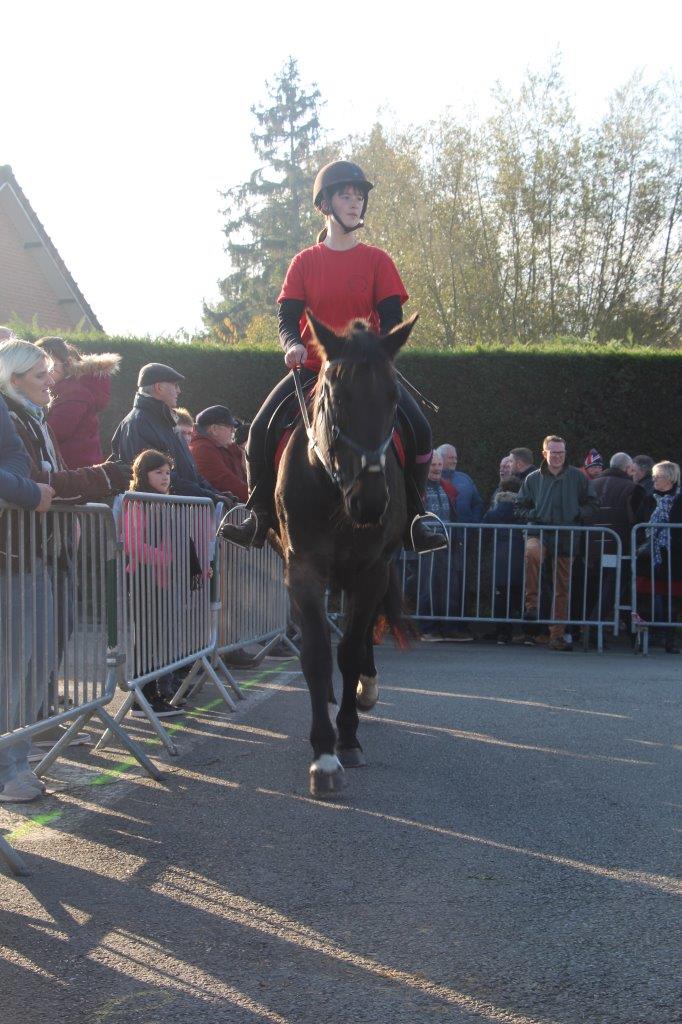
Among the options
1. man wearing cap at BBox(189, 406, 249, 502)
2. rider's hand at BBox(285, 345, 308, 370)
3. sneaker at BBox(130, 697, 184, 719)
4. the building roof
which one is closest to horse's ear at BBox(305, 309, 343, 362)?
rider's hand at BBox(285, 345, 308, 370)

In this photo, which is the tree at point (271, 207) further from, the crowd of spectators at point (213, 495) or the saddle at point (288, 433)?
the saddle at point (288, 433)

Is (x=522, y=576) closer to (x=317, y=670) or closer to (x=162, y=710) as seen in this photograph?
(x=162, y=710)

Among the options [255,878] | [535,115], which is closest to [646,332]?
[535,115]

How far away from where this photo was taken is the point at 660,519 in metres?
13.1

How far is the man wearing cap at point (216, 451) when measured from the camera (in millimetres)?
10594

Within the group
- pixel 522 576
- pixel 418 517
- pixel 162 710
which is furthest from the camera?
pixel 522 576

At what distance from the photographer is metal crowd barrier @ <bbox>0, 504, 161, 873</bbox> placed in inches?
189

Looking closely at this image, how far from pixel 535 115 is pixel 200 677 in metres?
27.7

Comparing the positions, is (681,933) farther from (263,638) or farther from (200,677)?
(263,638)

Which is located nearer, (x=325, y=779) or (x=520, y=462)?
(x=325, y=779)

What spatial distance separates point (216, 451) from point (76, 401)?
2674mm

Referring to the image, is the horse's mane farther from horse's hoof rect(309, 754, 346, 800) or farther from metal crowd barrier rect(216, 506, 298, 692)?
metal crowd barrier rect(216, 506, 298, 692)

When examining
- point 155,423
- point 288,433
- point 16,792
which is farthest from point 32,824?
point 155,423

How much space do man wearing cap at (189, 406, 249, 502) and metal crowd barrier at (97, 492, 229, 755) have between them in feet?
7.54
